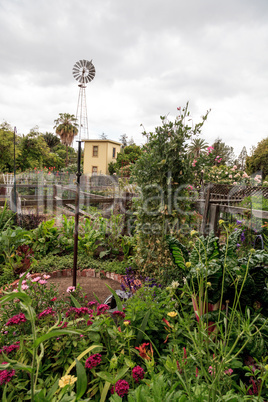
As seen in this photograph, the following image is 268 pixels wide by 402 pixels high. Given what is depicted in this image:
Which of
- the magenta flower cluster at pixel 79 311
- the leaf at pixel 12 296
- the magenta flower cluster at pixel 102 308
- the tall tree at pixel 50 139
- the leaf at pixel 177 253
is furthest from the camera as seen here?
the tall tree at pixel 50 139

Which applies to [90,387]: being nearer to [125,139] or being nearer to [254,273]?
[254,273]

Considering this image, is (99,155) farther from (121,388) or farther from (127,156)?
(121,388)

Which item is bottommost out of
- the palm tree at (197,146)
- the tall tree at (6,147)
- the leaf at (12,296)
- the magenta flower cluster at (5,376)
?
the magenta flower cluster at (5,376)

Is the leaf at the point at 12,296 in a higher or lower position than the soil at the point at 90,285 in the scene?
higher

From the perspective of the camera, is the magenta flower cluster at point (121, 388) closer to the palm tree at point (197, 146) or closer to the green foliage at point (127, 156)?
the palm tree at point (197, 146)

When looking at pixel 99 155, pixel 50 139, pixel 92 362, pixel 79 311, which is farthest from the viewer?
pixel 50 139

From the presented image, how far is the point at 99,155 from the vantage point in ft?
94.7

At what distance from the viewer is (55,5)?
3.87 meters

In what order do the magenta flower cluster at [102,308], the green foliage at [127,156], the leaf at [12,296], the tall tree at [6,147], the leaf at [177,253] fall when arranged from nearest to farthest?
the leaf at [12,296] < the magenta flower cluster at [102,308] < the leaf at [177,253] < the tall tree at [6,147] < the green foliage at [127,156]

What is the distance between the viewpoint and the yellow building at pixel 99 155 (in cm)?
2841

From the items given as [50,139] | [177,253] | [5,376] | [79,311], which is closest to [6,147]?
[177,253]

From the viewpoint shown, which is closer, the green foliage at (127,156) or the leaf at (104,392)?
the leaf at (104,392)

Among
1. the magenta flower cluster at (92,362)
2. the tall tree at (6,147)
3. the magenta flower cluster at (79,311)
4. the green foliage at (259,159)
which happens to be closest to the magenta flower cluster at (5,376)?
the magenta flower cluster at (92,362)

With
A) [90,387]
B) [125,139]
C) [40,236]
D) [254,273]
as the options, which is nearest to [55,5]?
[40,236]
